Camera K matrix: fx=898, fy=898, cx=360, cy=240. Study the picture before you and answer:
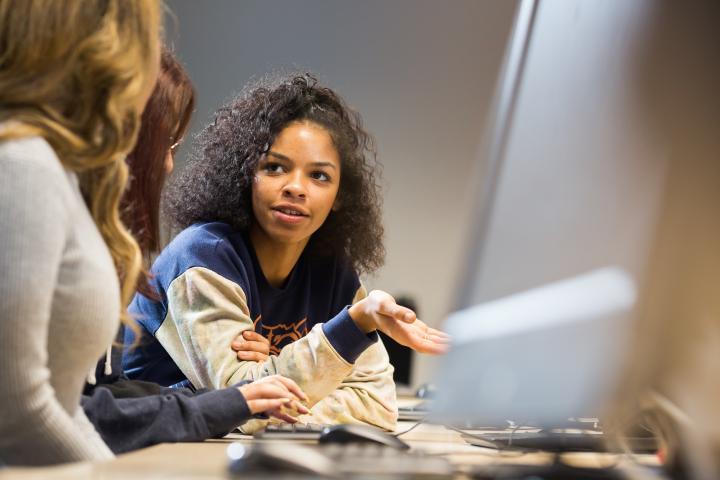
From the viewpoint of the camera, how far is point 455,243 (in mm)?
3775

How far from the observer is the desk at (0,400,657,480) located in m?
0.71

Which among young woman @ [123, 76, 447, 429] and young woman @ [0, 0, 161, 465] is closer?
young woman @ [0, 0, 161, 465]

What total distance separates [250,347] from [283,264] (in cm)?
32

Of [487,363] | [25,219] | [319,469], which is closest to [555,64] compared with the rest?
[487,363]

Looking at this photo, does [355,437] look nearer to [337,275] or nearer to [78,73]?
[78,73]

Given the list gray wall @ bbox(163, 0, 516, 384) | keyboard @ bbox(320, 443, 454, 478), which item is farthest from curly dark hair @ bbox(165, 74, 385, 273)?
gray wall @ bbox(163, 0, 516, 384)

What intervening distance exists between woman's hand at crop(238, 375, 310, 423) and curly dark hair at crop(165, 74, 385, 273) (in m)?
0.58

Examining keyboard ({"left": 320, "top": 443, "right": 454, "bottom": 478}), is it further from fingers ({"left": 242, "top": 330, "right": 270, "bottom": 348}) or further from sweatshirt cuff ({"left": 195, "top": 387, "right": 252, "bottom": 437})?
fingers ({"left": 242, "top": 330, "right": 270, "bottom": 348})

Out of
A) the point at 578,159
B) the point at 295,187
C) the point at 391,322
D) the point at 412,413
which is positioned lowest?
the point at 412,413

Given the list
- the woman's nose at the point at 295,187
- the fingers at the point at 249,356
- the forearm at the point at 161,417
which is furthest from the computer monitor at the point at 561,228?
the woman's nose at the point at 295,187

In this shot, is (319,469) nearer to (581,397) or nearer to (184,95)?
(581,397)

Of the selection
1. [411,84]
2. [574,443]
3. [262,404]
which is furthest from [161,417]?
[411,84]

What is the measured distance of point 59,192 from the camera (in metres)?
0.84

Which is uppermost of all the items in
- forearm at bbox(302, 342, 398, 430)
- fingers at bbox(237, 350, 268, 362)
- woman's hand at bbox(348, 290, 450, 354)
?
woman's hand at bbox(348, 290, 450, 354)
